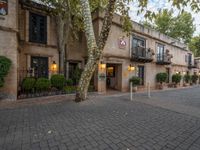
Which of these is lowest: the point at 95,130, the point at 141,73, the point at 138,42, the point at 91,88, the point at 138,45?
the point at 95,130

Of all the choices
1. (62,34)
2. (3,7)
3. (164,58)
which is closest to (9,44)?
(3,7)

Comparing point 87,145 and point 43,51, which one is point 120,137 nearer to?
point 87,145

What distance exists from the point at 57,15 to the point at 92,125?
9.91 m

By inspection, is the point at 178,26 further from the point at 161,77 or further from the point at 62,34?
the point at 62,34

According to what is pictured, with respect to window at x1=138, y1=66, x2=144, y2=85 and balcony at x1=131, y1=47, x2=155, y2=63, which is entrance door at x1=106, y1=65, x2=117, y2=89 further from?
window at x1=138, y1=66, x2=144, y2=85

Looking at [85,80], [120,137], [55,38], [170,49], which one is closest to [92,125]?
[120,137]

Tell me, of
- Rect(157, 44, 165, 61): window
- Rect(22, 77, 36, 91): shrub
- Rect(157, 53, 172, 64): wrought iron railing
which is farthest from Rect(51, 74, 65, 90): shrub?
Rect(157, 44, 165, 61): window

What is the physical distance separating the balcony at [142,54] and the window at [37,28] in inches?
317

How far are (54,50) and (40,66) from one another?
67.0 inches

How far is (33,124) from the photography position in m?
5.38

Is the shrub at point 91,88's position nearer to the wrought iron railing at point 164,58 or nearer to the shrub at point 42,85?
the shrub at point 42,85

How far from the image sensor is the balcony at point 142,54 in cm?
1582

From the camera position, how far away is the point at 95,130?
4.98 metres

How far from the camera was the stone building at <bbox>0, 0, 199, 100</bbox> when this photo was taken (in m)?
8.68
